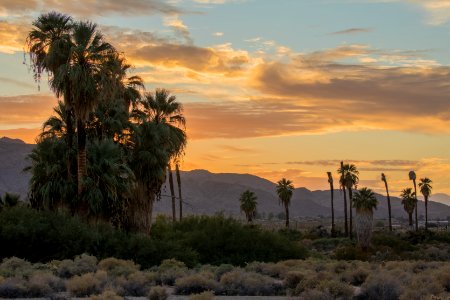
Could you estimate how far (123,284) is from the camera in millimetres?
19891

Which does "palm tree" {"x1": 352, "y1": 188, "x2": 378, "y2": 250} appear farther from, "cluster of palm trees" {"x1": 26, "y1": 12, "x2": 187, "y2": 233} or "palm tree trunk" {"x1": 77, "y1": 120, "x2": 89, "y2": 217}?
"palm tree trunk" {"x1": 77, "y1": 120, "x2": 89, "y2": 217}

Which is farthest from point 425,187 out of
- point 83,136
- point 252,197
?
point 83,136

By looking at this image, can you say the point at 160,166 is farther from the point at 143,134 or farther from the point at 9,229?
the point at 9,229

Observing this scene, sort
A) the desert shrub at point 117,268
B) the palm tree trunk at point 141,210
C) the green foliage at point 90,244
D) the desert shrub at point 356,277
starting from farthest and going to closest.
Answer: the palm tree trunk at point 141,210 < the green foliage at point 90,244 < the desert shrub at point 356,277 < the desert shrub at point 117,268

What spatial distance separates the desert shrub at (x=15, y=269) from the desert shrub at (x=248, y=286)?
7126 millimetres

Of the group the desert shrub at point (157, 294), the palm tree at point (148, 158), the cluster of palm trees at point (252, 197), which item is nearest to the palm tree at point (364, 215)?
the palm tree at point (148, 158)

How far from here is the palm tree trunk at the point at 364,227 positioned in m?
67.6

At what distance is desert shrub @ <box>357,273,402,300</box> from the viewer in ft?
59.0

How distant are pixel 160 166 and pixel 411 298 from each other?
30.1 m

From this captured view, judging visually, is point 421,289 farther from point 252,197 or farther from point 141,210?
point 252,197

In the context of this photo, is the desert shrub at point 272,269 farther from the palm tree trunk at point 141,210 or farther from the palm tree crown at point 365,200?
the palm tree crown at point 365,200

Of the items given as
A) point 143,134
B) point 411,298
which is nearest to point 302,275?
point 411,298

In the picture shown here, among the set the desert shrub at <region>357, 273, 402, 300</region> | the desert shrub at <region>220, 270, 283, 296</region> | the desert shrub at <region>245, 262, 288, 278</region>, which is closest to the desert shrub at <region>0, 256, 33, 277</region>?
the desert shrub at <region>220, 270, 283, 296</region>

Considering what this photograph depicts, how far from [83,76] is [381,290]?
23598mm
